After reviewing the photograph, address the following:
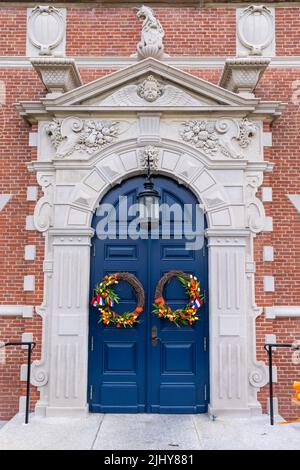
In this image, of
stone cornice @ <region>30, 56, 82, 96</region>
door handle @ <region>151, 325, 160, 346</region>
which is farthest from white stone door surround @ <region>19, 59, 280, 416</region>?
door handle @ <region>151, 325, 160, 346</region>

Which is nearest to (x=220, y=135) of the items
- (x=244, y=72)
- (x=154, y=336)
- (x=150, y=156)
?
(x=244, y=72)

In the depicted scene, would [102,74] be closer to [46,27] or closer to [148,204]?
[46,27]

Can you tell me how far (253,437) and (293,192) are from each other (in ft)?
12.3

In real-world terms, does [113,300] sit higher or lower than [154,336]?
higher

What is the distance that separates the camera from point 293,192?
7.16 m

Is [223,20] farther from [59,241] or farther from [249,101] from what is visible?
[59,241]

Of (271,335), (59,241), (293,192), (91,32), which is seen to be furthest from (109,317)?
(91,32)

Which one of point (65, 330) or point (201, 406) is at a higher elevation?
point (65, 330)

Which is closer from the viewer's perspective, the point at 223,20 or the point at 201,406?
the point at 201,406

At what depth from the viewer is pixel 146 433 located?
5582 mm

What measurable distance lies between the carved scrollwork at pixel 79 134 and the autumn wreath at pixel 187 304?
2.25 meters

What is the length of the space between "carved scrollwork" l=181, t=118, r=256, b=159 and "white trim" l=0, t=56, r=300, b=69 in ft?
4.45

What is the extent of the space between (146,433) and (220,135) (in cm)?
432

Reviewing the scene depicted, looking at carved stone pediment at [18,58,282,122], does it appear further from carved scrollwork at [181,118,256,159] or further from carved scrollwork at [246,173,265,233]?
carved scrollwork at [246,173,265,233]
